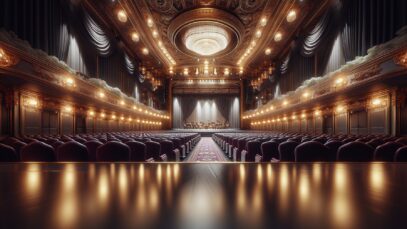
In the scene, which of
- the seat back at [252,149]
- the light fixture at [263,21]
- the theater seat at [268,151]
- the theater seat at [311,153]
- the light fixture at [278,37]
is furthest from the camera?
the light fixture at [278,37]

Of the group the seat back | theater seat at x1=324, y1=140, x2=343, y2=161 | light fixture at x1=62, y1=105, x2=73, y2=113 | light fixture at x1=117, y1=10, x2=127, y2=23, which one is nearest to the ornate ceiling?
light fixture at x1=117, y1=10, x2=127, y2=23

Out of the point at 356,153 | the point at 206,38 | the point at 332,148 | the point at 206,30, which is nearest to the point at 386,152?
the point at 356,153

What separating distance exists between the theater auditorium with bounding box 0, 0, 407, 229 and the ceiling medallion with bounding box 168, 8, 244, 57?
98 mm

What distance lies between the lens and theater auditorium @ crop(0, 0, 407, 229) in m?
0.63

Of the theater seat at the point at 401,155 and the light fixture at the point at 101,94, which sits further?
the light fixture at the point at 101,94

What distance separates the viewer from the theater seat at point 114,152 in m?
3.06

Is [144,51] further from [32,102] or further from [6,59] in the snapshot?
[6,59]

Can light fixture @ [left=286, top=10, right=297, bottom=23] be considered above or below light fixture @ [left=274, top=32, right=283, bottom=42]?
above

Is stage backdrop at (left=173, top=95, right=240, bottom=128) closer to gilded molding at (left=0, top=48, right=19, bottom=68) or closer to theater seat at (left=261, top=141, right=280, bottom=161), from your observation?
gilded molding at (left=0, top=48, right=19, bottom=68)

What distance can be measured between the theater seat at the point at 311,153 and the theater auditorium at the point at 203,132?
0.01m

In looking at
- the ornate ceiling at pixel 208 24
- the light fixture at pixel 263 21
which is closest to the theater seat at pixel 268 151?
the ornate ceiling at pixel 208 24

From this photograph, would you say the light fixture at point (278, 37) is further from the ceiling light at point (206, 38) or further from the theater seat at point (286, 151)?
the theater seat at point (286, 151)

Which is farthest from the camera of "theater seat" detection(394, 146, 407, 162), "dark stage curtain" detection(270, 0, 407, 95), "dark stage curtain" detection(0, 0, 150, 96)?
"dark stage curtain" detection(270, 0, 407, 95)

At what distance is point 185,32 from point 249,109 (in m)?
15.2
